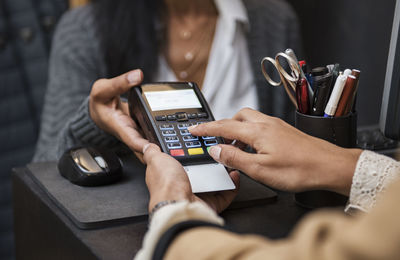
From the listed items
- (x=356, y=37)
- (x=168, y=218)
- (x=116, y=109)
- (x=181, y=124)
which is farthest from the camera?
(x=356, y=37)

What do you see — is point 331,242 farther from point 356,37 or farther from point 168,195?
point 356,37

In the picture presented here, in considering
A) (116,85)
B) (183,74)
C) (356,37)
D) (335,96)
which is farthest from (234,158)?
(356,37)

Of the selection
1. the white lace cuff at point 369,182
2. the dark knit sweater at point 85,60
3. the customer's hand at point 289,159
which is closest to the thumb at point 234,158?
the customer's hand at point 289,159

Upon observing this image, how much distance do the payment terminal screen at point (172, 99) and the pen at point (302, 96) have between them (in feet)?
0.45

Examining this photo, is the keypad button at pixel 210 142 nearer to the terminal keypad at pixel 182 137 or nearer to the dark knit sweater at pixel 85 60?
the terminal keypad at pixel 182 137

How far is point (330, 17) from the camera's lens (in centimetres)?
138

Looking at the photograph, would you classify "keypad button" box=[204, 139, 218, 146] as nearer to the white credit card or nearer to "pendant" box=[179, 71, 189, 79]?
the white credit card

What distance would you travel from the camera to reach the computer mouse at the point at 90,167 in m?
0.57

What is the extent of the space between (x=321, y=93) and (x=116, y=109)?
12.9 inches

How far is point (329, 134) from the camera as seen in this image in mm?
510

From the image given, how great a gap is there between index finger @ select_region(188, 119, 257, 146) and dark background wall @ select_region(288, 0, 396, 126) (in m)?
0.78

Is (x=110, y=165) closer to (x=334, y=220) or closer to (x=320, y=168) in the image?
(x=320, y=168)

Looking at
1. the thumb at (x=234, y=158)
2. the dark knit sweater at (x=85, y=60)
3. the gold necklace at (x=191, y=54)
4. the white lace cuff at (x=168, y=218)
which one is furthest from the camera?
the gold necklace at (x=191, y=54)

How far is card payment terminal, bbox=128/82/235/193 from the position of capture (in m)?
0.50
